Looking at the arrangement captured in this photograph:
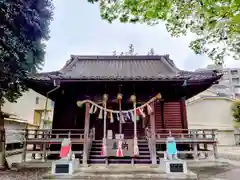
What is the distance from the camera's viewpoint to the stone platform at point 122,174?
5.72m

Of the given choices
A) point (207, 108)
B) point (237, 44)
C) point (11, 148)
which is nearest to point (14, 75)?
point (11, 148)

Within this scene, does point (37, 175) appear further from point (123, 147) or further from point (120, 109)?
point (120, 109)

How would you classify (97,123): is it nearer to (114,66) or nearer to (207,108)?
(114,66)

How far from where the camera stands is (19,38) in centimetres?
871

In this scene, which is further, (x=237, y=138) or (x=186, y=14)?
(x=237, y=138)

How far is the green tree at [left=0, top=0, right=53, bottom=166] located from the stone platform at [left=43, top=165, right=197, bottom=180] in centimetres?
365

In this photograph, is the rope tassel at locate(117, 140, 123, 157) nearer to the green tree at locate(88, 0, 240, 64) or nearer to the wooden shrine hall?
the wooden shrine hall

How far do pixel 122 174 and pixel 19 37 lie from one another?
8.12 m

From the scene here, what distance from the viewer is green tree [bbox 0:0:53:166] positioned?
25.6 ft

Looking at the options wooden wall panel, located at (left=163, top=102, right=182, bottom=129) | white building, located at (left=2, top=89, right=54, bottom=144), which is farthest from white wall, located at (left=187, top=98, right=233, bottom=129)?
white building, located at (left=2, top=89, right=54, bottom=144)

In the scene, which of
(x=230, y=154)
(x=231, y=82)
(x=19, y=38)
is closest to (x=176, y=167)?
(x=230, y=154)

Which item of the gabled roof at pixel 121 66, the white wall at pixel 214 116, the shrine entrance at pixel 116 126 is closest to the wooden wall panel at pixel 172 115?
the shrine entrance at pixel 116 126

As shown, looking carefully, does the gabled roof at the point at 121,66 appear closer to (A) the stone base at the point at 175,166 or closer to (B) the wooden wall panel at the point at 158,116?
(B) the wooden wall panel at the point at 158,116

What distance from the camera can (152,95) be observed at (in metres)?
7.95
